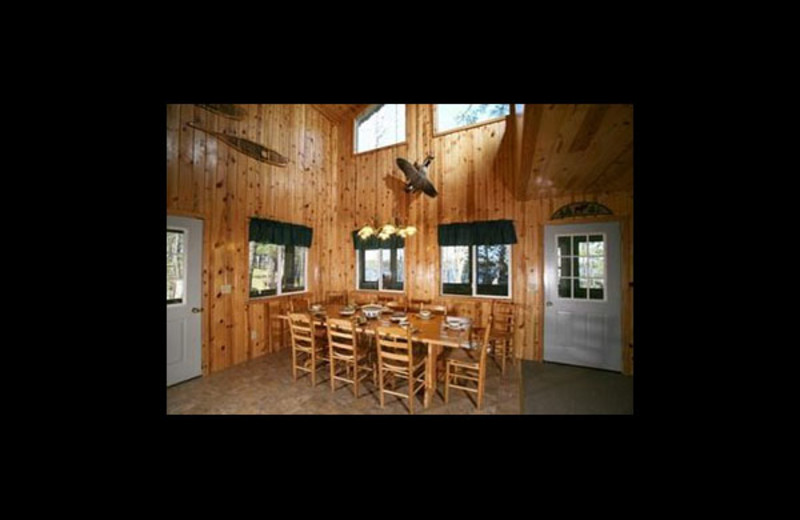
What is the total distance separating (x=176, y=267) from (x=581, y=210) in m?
4.75

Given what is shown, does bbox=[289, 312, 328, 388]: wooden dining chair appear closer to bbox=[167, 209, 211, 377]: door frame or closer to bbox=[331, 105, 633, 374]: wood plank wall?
bbox=[167, 209, 211, 377]: door frame

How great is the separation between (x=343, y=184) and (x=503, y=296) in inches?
137

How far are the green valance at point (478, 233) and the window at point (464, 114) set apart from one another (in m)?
1.56

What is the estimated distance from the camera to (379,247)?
471cm

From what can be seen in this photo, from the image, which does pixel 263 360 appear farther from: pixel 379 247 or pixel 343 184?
pixel 343 184

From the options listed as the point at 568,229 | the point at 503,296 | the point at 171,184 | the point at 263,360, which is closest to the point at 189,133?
the point at 171,184

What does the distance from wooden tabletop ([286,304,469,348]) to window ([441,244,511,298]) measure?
3.91 feet

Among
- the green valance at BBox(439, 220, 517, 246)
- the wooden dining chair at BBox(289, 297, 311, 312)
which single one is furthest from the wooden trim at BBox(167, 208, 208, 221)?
the green valance at BBox(439, 220, 517, 246)

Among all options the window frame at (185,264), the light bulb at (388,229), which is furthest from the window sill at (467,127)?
the window frame at (185,264)

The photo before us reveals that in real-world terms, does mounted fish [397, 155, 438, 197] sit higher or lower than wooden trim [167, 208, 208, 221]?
higher

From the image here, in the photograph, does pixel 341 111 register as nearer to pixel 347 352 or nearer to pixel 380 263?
pixel 380 263

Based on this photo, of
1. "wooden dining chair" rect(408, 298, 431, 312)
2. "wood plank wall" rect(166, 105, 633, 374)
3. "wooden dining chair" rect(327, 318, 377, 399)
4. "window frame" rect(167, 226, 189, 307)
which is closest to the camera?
"wooden dining chair" rect(327, 318, 377, 399)

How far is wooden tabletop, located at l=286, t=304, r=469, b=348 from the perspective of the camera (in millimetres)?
2219

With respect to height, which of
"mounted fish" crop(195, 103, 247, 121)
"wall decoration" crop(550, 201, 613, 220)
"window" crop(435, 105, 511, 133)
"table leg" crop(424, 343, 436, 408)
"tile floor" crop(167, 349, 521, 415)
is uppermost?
"window" crop(435, 105, 511, 133)
